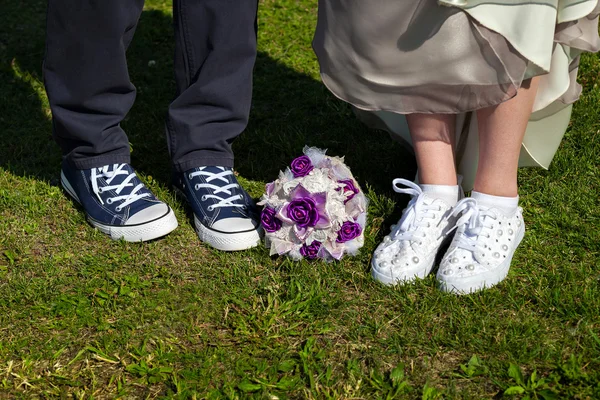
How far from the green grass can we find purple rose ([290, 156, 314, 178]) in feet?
0.93

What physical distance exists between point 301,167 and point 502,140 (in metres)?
0.61

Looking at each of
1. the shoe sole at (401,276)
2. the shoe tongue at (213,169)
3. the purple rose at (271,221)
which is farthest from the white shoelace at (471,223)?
the shoe tongue at (213,169)

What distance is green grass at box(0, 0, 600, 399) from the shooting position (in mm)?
1754

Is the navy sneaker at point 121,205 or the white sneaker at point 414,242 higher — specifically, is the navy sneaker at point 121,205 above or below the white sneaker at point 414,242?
below

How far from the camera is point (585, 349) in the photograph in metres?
1.77

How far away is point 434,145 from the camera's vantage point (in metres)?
2.14

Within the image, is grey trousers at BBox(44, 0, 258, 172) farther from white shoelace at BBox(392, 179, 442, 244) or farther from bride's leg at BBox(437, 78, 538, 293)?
bride's leg at BBox(437, 78, 538, 293)

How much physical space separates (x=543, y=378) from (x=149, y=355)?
1006 millimetres

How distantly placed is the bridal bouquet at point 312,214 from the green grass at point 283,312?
70 mm

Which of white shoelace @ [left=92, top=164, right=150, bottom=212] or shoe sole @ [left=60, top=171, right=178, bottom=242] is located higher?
white shoelace @ [left=92, top=164, right=150, bottom=212]

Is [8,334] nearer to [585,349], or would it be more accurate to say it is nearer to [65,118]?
[65,118]

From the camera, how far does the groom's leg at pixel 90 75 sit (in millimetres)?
2068

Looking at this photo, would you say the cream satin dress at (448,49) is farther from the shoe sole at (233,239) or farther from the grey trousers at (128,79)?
the shoe sole at (233,239)

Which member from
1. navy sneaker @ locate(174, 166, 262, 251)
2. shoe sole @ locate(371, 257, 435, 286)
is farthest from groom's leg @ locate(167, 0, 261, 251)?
shoe sole @ locate(371, 257, 435, 286)
